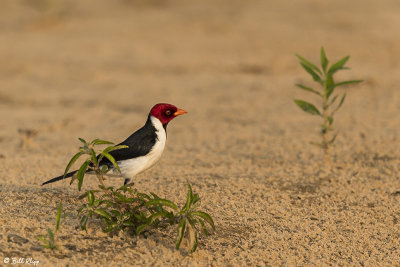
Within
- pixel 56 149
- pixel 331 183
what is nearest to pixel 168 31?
pixel 56 149

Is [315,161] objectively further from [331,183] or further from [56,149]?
[56,149]

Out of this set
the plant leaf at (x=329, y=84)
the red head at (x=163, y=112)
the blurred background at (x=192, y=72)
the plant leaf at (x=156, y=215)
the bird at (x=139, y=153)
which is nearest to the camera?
the plant leaf at (x=156, y=215)

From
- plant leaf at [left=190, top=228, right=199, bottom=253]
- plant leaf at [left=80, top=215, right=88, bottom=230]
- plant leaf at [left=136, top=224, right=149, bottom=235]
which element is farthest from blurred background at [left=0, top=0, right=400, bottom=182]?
plant leaf at [left=190, top=228, right=199, bottom=253]

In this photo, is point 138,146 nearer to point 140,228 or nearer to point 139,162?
point 139,162

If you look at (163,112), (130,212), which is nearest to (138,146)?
(163,112)

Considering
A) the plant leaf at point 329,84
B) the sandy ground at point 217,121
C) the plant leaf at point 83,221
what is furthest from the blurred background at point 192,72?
the plant leaf at point 83,221

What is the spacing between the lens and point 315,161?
14.4 feet

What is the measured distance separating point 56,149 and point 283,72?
3812 millimetres

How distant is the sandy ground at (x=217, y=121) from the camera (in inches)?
112

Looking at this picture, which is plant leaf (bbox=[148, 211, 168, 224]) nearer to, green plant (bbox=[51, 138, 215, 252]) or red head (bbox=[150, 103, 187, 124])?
green plant (bbox=[51, 138, 215, 252])

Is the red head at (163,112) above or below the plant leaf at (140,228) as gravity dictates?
above

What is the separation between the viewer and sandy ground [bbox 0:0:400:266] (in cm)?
285

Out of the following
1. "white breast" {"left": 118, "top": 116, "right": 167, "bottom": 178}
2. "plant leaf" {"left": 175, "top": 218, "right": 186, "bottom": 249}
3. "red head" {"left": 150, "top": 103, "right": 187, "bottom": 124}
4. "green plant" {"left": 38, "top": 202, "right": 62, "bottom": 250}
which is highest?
"red head" {"left": 150, "top": 103, "right": 187, "bottom": 124}

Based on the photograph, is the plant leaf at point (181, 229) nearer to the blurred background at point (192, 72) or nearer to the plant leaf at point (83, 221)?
the plant leaf at point (83, 221)
